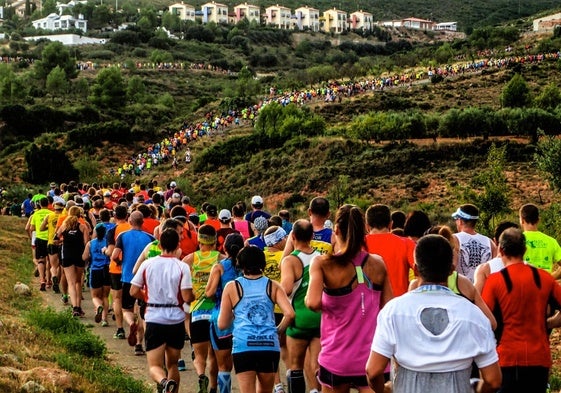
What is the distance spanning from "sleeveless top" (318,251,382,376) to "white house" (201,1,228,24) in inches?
7091

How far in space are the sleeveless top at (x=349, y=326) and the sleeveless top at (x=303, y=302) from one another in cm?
143

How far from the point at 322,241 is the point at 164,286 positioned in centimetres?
141

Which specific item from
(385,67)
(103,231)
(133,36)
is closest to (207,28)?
(133,36)

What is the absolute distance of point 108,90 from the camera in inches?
3329

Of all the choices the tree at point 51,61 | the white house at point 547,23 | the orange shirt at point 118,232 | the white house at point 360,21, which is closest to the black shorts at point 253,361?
the orange shirt at point 118,232

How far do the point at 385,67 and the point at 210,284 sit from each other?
3501 inches

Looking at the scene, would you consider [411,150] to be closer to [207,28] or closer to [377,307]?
[377,307]

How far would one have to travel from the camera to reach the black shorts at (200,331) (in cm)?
827

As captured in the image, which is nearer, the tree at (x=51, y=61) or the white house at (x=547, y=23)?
the tree at (x=51, y=61)

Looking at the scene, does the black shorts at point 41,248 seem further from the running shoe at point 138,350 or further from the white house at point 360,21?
Result: the white house at point 360,21

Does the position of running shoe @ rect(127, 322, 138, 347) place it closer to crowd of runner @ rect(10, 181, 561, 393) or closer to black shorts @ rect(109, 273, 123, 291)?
black shorts @ rect(109, 273, 123, 291)

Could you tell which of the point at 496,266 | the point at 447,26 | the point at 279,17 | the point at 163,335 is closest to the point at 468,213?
the point at 496,266

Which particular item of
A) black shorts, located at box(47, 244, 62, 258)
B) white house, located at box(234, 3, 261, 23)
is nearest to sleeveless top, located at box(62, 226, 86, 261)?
black shorts, located at box(47, 244, 62, 258)

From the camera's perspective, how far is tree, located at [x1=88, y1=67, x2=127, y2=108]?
8419 centimetres
